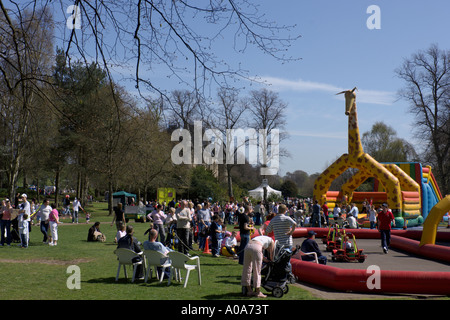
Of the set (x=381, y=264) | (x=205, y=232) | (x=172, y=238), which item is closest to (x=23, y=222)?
(x=172, y=238)

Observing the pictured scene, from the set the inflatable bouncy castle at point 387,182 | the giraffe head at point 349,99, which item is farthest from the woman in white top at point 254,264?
the giraffe head at point 349,99

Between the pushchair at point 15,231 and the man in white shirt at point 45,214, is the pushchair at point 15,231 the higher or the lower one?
the lower one

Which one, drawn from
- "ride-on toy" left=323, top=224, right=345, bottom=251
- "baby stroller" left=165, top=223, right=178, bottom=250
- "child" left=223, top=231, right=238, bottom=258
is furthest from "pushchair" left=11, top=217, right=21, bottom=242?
"ride-on toy" left=323, top=224, right=345, bottom=251

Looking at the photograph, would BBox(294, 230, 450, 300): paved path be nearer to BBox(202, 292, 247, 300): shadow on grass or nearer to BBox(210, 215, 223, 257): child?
BBox(202, 292, 247, 300): shadow on grass

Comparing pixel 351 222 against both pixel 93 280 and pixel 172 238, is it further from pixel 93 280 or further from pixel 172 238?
pixel 93 280

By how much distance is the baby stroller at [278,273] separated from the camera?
29.9 ft

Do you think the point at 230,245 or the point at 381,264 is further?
the point at 230,245

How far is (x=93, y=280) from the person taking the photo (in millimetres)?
10531

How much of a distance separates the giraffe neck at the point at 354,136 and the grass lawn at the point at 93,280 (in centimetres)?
1633

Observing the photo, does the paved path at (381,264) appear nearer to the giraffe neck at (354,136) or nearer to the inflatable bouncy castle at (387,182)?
the inflatable bouncy castle at (387,182)

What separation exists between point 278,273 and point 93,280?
13.8 feet

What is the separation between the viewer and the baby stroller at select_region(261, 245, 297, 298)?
29.9 feet

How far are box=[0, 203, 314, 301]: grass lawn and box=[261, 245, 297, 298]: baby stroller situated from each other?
0.55 feet
